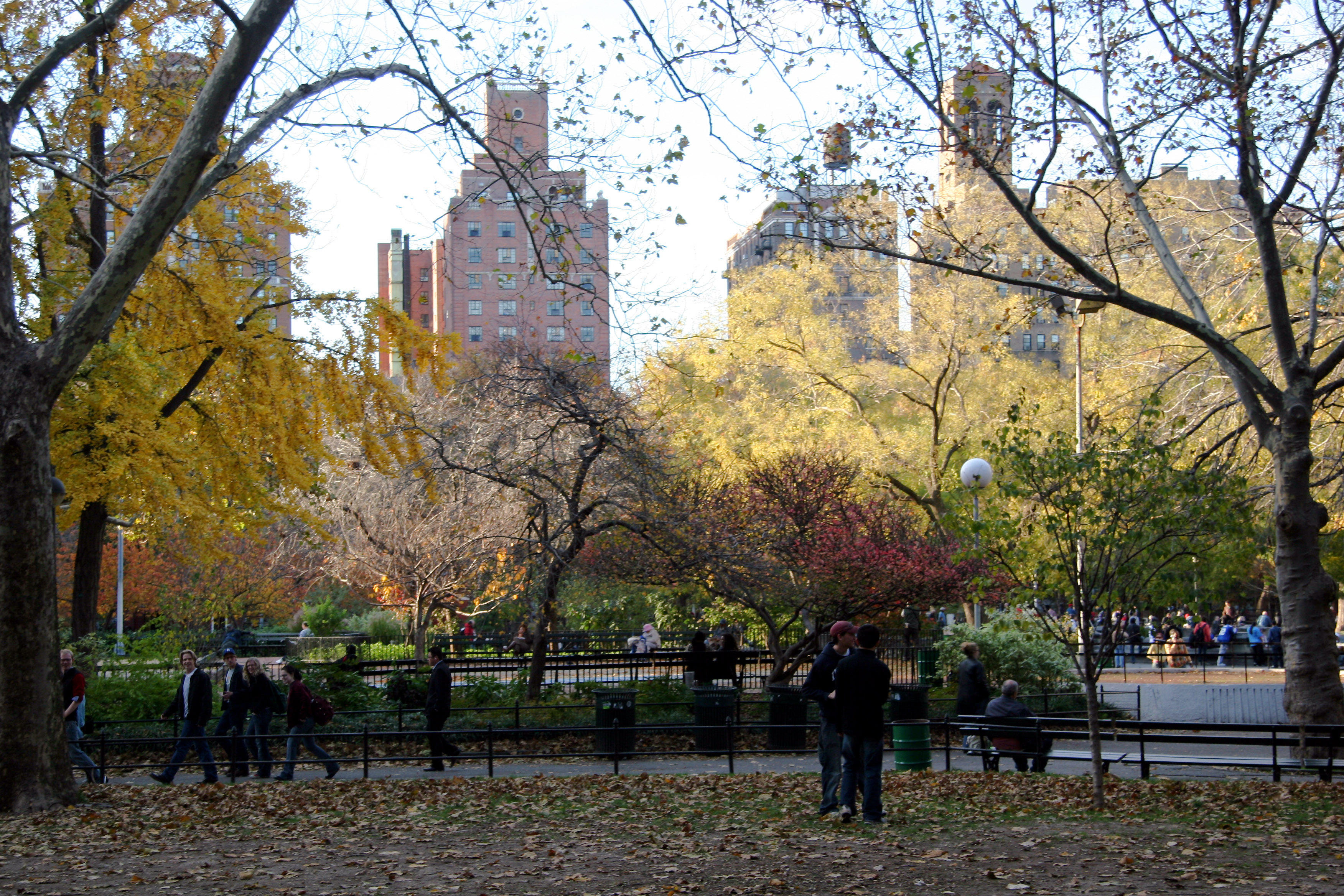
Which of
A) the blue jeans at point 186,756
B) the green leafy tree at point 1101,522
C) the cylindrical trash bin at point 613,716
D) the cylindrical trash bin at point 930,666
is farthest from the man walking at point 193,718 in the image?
the cylindrical trash bin at point 930,666

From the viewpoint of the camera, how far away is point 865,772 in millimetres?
9406

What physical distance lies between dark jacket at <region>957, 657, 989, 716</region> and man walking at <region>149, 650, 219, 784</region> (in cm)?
917

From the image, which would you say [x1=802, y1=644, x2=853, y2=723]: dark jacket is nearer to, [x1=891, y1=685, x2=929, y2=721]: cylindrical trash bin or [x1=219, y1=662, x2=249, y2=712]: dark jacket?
[x1=891, y1=685, x2=929, y2=721]: cylindrical trash bin

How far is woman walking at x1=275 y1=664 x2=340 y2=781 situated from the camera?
1412 centimetres

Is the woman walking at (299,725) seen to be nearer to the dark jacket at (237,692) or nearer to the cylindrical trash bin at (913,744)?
the dark jacket at (237,692)

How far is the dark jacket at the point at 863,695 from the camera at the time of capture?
9273mm

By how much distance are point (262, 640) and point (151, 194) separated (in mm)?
30197

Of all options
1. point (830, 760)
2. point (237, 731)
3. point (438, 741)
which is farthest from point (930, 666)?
point (830, 760)

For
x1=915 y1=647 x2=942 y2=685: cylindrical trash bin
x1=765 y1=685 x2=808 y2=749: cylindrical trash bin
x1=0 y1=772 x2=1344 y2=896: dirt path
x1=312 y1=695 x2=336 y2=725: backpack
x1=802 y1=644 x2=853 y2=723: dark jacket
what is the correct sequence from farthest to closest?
x1=915 y1=647 x2=942 y2=685: cylindrical trash bin → x1=765 y1=685 x2=808 y2=749: cylindrical trash bin → x1=312 y1=695 x2=336 y2=725: backpack → x1=802 y1=644 x2=853 y2=723: dark jacket → x1=0 y1=772 x2=1344 y2=896: dirt path

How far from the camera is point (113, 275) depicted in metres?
10.6

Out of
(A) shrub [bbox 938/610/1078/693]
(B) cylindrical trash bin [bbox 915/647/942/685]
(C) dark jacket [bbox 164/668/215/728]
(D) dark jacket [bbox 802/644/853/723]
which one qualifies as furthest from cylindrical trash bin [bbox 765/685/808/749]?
(C) dark jacket [bbox 164/668/215/728]

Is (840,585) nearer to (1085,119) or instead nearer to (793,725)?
(793,725)

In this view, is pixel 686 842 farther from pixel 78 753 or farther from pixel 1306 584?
pixel 1306 584

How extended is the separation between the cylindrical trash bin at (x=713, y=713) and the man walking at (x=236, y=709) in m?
6.12
